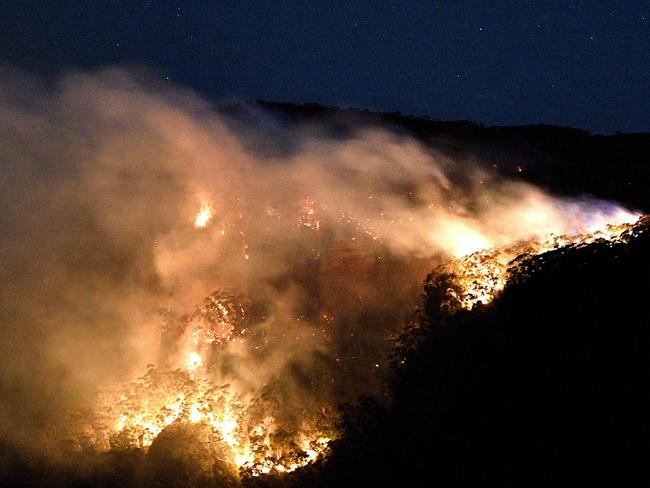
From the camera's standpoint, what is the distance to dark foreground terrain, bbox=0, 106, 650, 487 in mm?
5340

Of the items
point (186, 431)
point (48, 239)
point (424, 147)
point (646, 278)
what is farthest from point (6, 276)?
point (646, 278)

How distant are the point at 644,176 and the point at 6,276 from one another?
16.8 m

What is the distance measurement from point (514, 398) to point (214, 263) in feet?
20.1

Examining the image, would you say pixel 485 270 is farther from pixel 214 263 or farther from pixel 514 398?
pixel 214 263

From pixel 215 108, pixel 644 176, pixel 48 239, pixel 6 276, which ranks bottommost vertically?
pixel 6 276

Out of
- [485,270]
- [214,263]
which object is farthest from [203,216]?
[485,270]

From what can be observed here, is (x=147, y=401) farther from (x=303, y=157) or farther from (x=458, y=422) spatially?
(x=303, y=157)

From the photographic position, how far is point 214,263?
30.4 feet

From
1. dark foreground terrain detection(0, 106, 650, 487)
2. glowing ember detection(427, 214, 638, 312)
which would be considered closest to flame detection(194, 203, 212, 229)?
dark foreground terrain detection(0, 106, 650, 487)

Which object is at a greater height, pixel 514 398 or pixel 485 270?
pixel 485 270

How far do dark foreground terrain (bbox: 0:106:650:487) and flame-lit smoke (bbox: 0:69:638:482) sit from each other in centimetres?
45

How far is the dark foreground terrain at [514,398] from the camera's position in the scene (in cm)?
534

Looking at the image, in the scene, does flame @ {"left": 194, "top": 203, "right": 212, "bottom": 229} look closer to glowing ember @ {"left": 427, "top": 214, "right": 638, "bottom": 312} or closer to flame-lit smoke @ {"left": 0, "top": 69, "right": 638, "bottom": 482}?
flame-lit smoke @ {"left": 0, "top": 69, "right": 638, "bottom": 482}

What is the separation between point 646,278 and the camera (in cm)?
707
